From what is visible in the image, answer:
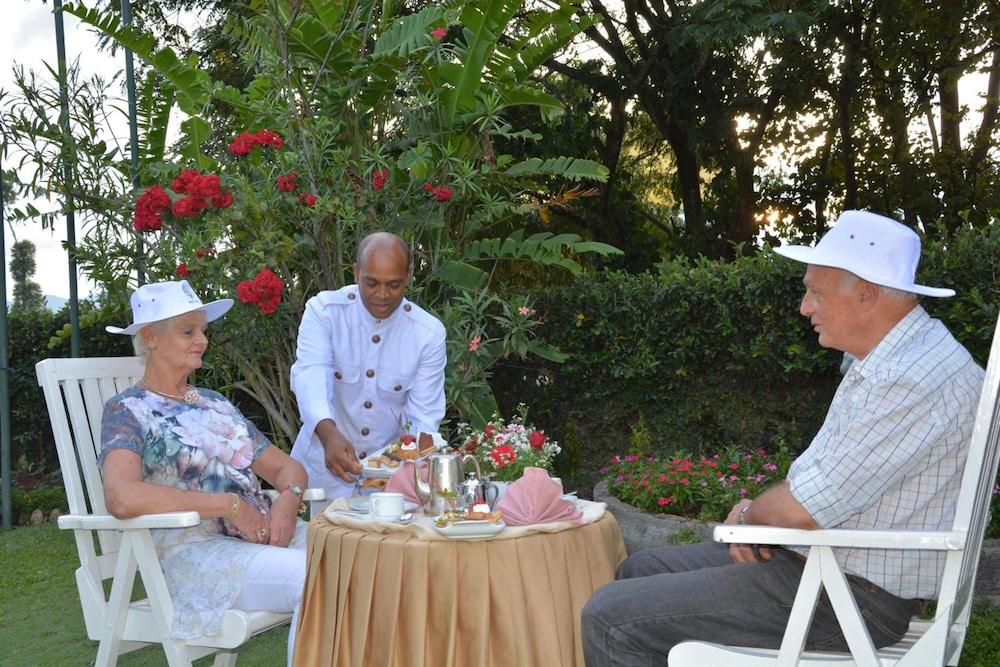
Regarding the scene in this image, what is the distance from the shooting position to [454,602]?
124 inches

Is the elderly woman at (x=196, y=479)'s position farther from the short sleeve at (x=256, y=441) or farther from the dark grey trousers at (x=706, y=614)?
the dark grey trousers at (x=706, y=614)

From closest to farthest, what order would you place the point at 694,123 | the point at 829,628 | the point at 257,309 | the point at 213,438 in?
the point at 829,628
the point at 213,438
the point at 257,309
the point at 694,123

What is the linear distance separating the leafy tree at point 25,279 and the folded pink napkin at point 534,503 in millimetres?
7968

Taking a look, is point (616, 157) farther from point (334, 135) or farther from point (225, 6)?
point (334, 135)

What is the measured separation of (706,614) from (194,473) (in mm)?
2103

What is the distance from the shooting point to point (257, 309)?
675cm

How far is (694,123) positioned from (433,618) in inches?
480

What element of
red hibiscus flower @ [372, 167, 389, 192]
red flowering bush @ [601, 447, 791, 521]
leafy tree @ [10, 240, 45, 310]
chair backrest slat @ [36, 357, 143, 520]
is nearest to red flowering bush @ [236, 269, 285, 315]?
red hibiscus flower @ [372, 167, 389, 192]

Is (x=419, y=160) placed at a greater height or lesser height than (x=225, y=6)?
lesser

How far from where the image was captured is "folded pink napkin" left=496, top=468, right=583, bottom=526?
3410mm

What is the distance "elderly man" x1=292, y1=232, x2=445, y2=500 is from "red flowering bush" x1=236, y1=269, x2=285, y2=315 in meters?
0.89

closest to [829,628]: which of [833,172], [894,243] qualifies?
[894,243]

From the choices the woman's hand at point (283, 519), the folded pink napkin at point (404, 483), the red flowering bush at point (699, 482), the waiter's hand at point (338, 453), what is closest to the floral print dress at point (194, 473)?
the woman's hand at point (283, 519)

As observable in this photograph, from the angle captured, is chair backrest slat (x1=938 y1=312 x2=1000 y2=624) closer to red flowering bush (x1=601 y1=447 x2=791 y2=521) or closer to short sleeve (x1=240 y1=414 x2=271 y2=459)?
short sleeve (x1=240 y1=414 x2=271 y2=459)
